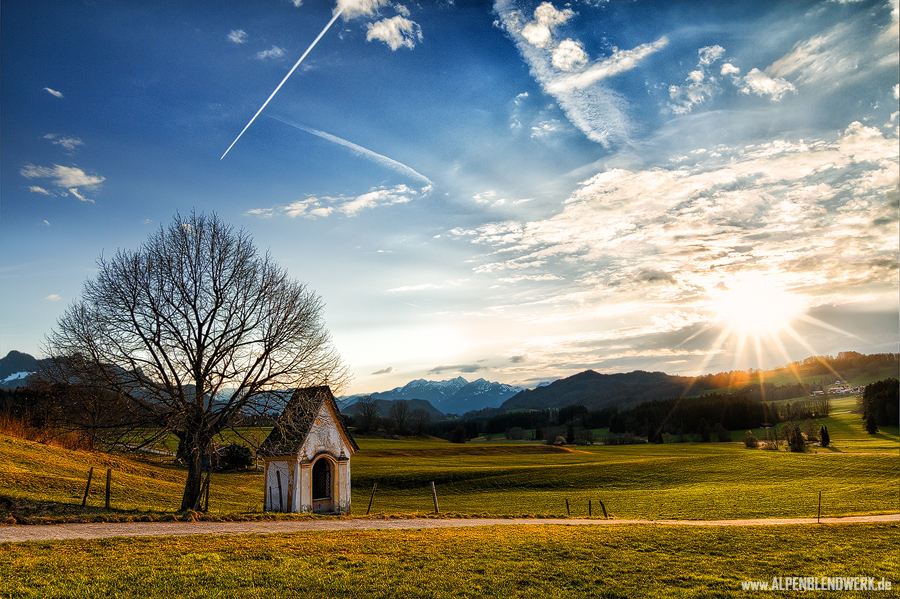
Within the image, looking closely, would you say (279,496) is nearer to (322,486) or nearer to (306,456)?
(306,456)

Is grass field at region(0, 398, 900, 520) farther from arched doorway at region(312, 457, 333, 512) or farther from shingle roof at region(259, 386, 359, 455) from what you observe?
shingle roof at region(259, 386, 359, 455)

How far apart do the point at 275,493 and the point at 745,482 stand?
4477 centimetres

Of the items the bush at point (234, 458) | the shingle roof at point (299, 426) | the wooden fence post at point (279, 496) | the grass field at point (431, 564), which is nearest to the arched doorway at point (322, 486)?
the wooden fence post at point (279, 496)

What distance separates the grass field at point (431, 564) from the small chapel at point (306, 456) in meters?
9.76

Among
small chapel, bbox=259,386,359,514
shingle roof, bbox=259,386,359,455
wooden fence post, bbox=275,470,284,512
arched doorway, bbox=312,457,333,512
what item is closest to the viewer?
shingle roof, bbox=259,386,359,455

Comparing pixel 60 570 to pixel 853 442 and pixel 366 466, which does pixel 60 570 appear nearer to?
pixel 366 466

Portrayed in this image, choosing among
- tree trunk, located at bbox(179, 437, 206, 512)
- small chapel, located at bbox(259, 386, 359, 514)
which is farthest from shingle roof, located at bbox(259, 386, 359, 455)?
tree trunk, located at bbox(179, 437, 206, 512)

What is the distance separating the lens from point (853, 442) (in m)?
88.8

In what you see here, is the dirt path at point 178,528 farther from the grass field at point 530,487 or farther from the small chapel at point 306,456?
the small chapel at point 306,456

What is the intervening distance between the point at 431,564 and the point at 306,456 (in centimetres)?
1575

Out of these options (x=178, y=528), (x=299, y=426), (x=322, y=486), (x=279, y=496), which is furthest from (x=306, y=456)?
(x=178, y=528)

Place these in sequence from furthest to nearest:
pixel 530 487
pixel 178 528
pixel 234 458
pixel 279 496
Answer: pixel 234 458 → pixel 530 487 → pixel 279 496 → pixel 178 528

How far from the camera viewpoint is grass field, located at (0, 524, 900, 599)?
10086 mm

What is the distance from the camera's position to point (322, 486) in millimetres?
30797
